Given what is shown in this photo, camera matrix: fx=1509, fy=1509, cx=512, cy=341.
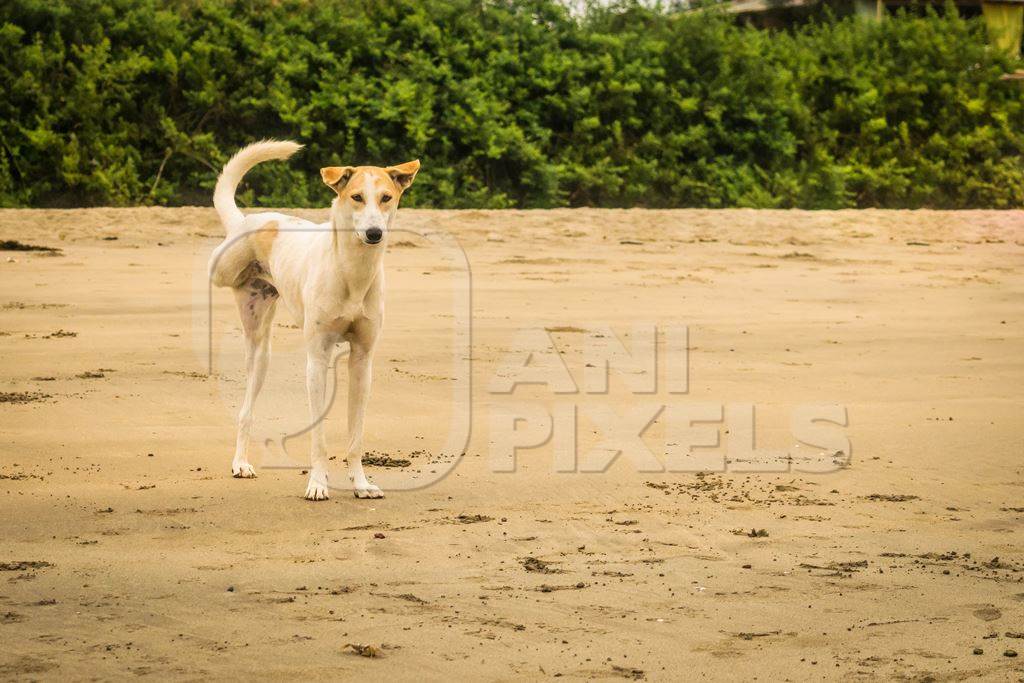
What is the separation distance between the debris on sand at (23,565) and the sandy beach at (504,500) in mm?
28

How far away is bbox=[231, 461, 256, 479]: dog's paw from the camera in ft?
22.5

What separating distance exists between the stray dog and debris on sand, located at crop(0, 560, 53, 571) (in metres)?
1.35

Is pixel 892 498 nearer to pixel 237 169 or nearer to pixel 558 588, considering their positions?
pixel 558 588

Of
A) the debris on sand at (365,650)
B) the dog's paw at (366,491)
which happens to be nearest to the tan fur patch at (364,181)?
the dog's paw at (366,491)

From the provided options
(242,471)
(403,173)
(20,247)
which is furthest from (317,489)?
(20,247)

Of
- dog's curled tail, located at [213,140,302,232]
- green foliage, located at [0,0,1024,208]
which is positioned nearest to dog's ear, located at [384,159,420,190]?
dog's curled tail, located at [213,140,302,232]

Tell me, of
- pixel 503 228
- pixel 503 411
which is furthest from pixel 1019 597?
pixel 503 228

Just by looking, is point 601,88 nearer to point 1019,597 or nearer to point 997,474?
point 997,474

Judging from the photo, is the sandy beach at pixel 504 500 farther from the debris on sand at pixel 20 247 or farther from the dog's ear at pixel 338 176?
the dog's ear at pixel 338 176

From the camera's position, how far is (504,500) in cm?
657

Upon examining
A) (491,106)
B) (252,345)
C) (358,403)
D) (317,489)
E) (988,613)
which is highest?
(491,106)

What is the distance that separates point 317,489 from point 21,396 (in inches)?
104

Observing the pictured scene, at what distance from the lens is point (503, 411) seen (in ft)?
27.6

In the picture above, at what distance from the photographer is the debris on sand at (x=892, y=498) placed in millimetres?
6699
